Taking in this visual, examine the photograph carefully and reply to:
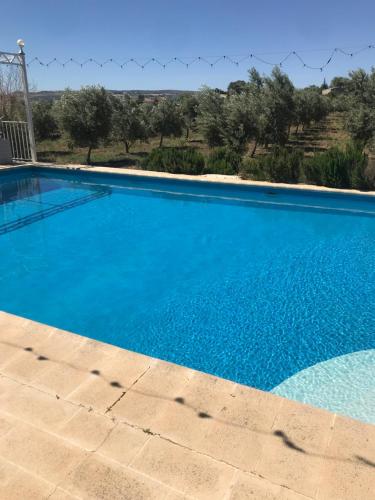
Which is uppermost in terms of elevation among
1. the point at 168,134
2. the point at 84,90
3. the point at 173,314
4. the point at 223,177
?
the point at 84,90

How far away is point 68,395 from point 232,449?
138 centimetres

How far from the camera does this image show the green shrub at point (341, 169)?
990 centimetres

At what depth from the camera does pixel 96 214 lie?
9.80 metres

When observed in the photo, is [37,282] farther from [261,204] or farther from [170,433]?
[261,204]

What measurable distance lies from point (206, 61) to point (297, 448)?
1540cm

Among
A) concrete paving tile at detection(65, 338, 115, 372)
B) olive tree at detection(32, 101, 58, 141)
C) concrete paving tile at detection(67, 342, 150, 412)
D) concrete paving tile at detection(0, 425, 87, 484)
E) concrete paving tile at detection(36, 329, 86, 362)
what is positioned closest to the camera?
concrete paving tile at detection(0, 425, 87, 484)

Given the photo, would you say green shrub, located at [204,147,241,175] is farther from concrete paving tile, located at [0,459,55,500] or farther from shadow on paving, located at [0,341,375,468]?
concrete paving tile, located at [0,459,55,500]

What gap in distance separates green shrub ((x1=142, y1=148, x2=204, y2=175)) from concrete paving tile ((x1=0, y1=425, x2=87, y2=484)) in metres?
10.2

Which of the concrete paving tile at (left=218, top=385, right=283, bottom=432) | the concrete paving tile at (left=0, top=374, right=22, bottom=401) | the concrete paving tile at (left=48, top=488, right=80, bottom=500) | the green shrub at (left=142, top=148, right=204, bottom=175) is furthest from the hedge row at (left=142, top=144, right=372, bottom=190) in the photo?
the concrete paving tile at (left=48, top=488, right=80, bottom=500)

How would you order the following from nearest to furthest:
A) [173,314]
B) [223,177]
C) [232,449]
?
Result: [232,449] → [173,314] → [223,177]

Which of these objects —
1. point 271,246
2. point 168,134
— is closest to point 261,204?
point 271,246

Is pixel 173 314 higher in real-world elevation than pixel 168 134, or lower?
lower

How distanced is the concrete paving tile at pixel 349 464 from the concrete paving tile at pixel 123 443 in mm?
1170

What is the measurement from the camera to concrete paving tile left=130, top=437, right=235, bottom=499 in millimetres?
2367
